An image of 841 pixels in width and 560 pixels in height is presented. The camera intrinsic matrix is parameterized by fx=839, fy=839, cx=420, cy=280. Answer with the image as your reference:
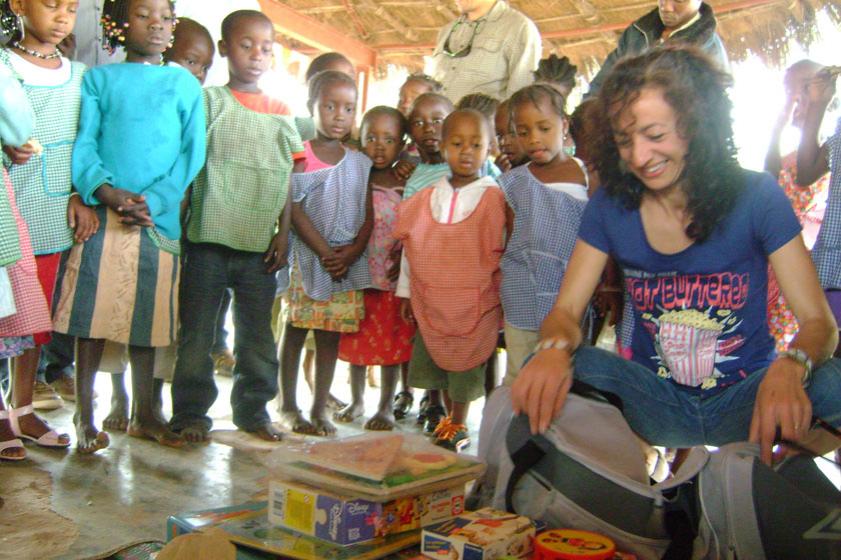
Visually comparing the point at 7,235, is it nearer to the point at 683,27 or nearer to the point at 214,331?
the point at 214,331

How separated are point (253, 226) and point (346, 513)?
169cm

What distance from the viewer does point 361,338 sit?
3.58 meters

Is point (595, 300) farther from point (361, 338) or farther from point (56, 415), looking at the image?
point (56, 415)

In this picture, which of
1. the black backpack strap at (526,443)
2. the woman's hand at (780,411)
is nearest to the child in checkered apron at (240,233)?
the black backpack strap at (526,443)

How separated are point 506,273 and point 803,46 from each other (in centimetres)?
373

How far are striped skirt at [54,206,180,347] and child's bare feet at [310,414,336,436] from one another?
2.15ft

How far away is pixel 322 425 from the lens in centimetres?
330

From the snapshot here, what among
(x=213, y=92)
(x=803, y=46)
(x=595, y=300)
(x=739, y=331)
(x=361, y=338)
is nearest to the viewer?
(x=739, y=331)

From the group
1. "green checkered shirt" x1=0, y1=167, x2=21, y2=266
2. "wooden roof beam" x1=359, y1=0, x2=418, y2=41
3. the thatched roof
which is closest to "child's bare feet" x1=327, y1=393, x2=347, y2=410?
"green checkered shirt" x1=0, y1=167, x2=21, y2=266

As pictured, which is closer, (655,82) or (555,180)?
(655,82)

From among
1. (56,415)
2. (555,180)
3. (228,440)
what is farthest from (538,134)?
(56,415)

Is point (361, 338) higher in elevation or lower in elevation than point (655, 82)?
lower

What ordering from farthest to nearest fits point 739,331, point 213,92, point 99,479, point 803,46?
point 803,46, point 213,92, point 99,479, point 739,331

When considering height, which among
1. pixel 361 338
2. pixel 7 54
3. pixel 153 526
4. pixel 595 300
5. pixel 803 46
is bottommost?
pixel 153 526
